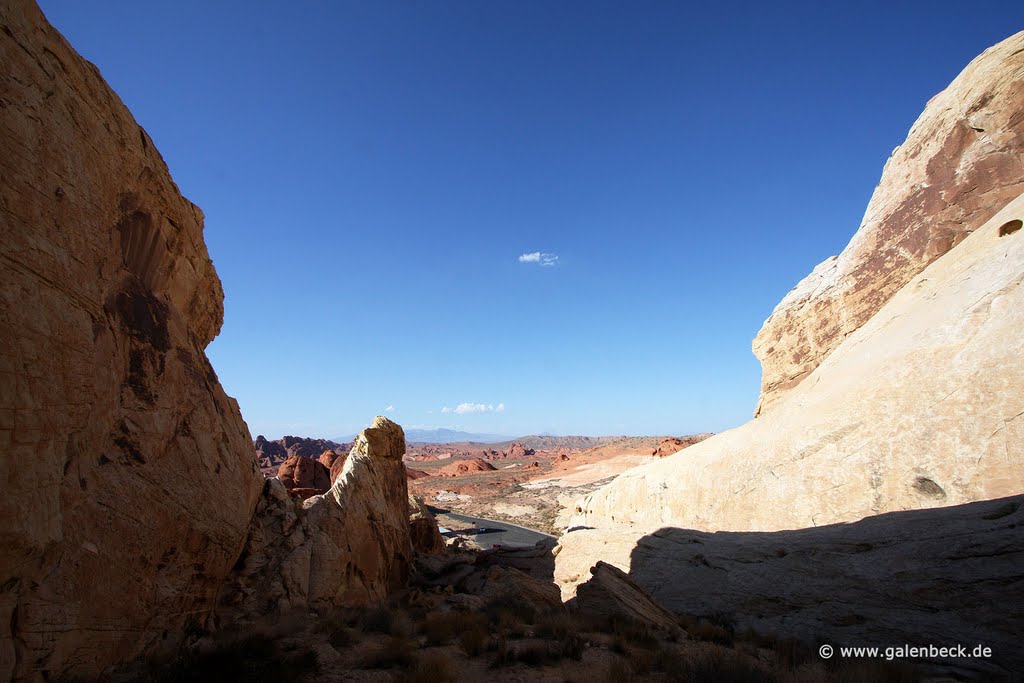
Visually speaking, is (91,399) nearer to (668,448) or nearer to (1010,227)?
(1010,227)

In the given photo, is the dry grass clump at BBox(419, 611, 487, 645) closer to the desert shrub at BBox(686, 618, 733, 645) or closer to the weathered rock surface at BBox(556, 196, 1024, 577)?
the desert shrub at BBox(686, 618, 733, 645)

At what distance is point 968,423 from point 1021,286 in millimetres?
4014

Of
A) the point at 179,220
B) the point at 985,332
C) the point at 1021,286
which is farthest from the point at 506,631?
the point at 1021,286

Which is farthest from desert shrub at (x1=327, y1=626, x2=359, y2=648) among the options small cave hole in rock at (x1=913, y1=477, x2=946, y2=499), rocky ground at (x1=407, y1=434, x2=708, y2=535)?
rocky ground at (x1=407, y1=434, x2=708, y2=535)

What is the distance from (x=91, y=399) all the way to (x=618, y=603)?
1042 centimetres

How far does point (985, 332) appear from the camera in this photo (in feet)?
38.9

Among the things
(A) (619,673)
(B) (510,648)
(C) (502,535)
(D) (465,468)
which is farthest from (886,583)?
(D) (465,468)

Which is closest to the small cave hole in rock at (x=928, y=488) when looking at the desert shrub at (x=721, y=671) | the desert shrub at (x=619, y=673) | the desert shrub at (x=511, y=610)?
the desert shrub at (x=721, y=671)

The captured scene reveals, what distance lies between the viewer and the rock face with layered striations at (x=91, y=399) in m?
5.14

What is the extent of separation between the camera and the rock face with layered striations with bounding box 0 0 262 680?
5137 mm

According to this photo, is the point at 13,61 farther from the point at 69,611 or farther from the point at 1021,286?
the point at 1021,286

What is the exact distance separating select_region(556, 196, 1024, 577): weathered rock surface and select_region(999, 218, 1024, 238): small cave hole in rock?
244 mm

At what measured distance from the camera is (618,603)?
10.1 metres

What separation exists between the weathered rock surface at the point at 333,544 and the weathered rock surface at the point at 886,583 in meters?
8.72
